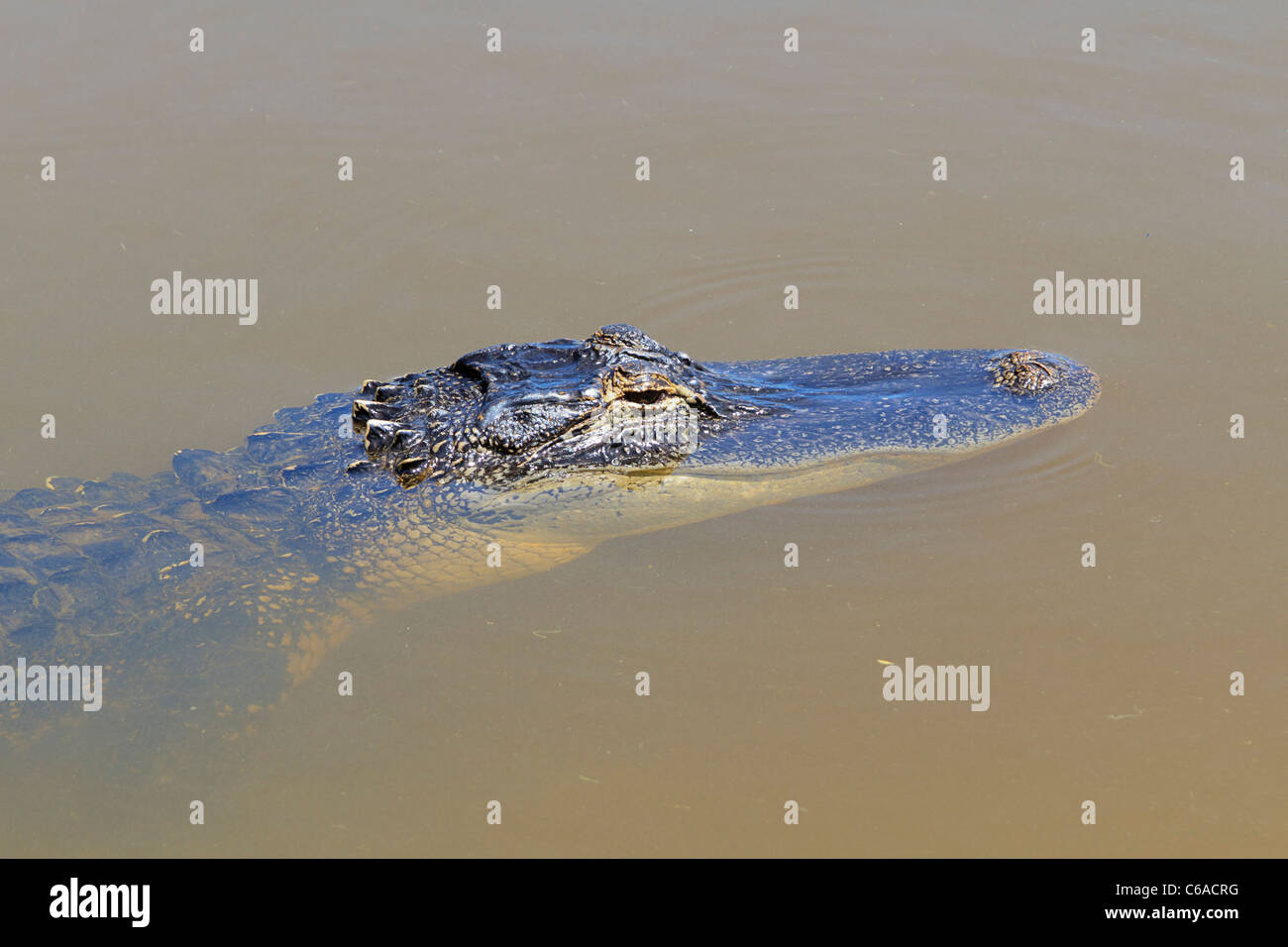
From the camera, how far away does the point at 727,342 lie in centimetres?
712

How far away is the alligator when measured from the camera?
16.4ft

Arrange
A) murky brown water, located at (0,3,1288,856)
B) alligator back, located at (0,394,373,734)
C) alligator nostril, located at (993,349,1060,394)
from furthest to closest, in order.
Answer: alligator nostril, located at (993,349,1060,394), alligator back, located at (0,394,373,734), murky brown water, located at (0,3,1288,856)

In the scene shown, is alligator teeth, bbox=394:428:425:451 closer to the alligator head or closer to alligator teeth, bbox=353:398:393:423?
the alligator head

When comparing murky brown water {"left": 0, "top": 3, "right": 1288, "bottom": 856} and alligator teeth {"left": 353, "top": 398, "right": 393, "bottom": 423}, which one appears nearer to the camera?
murky brown water {"left": 0, "top": 3, "right": 1288, "bottom": 856}

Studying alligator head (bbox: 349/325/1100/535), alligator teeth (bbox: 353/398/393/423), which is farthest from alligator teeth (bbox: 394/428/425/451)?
alligator teeth (bbox: 353/398/393/423)

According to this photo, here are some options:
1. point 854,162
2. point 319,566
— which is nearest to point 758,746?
point 319,566

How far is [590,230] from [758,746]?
4.59m

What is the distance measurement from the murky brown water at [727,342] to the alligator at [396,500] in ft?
0.67

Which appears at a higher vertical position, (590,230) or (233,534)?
(590,230)

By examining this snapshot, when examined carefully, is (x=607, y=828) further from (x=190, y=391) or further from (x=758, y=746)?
(x=190, y=391)

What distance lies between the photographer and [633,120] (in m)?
9.05

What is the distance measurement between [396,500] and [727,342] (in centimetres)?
262

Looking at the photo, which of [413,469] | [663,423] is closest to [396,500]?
[413,469]

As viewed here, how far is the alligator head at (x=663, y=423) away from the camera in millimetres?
5301
